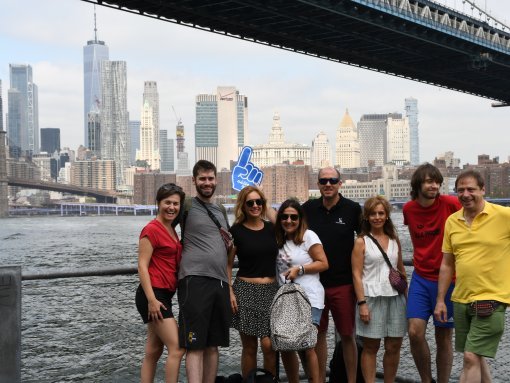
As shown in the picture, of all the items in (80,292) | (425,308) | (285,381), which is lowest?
(80,292)

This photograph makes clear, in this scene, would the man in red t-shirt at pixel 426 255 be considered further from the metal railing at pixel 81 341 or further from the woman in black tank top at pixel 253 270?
the woman in black tank top at pixel 253 270

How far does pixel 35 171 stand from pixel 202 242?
15912 centimetres

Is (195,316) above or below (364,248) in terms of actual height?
below

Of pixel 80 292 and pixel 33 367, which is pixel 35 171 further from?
pixel 33 367

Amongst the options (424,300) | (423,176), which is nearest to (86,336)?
(424,300)

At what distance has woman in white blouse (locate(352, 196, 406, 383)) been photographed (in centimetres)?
453

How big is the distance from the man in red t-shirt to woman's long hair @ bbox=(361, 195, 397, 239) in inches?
5.0

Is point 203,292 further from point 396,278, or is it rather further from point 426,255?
point 426,255

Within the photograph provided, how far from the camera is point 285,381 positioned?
16.4ft

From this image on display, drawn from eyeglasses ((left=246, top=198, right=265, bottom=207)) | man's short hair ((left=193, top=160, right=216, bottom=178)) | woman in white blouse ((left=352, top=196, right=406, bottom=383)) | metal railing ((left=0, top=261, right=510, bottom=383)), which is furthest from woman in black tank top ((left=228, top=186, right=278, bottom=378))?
metal railing ((left=0, top=261, right=510, bottom=383))

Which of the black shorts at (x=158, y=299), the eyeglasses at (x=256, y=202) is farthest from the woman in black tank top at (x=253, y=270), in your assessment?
the black shorts at (x=158, y=299)

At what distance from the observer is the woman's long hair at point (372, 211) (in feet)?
14.9

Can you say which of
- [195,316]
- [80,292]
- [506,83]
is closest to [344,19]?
[80,292]

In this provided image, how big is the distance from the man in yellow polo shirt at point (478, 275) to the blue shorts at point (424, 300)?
1.11 ft
